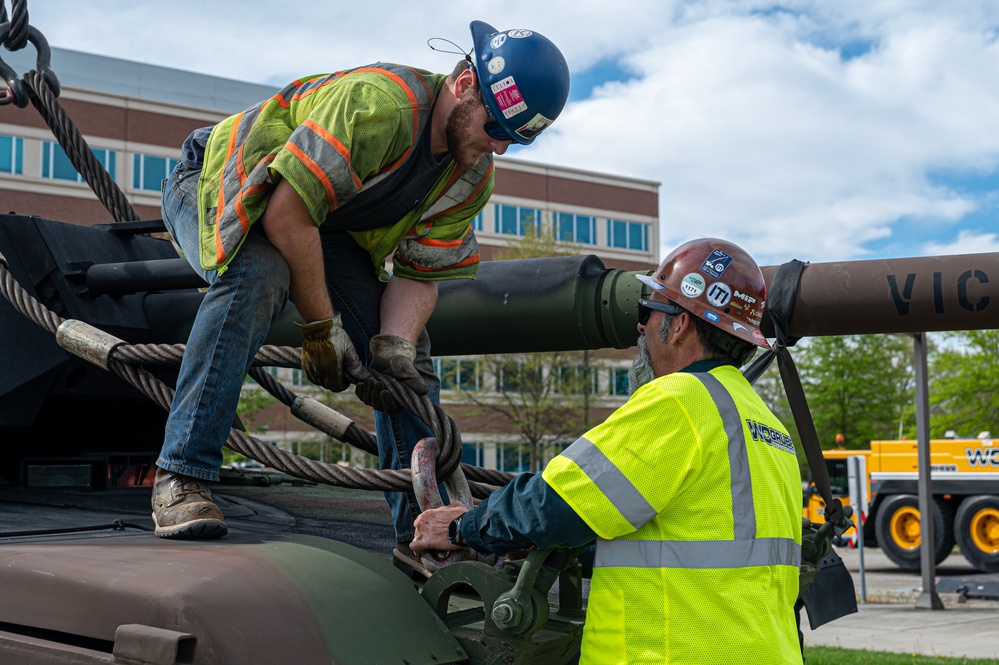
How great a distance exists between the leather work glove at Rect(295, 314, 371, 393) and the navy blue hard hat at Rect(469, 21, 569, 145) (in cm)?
69

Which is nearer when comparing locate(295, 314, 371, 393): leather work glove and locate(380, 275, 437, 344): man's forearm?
locate(295, 314, 371, 393): leather work glove

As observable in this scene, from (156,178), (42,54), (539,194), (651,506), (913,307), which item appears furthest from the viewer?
(539,194)

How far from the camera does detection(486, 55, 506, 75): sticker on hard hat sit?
9.49 ft

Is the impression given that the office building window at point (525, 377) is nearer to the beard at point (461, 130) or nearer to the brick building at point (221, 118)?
the brick building at point (221, 118)

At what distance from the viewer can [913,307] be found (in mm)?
2826

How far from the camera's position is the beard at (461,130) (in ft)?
9.98

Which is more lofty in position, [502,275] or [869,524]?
[502,275]

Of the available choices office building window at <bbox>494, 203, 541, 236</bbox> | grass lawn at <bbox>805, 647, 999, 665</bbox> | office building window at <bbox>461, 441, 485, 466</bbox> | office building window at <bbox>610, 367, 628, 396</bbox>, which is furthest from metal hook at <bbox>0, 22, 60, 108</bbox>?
office building window at <bbox>494, 203, 541, 236</bbox>

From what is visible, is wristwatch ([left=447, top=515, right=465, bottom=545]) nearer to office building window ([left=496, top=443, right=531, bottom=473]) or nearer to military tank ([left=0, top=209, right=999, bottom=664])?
military tank ([left=0, top=209, right=999, bottom=664])

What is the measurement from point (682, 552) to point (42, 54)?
387 centimetres

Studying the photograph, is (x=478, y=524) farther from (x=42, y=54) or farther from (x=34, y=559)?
(x=42, y=54)

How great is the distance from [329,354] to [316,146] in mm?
579

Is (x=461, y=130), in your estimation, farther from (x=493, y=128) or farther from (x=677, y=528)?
(x=677, y=528)

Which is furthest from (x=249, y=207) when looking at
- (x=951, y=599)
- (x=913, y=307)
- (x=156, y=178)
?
(x=156, y=178)
